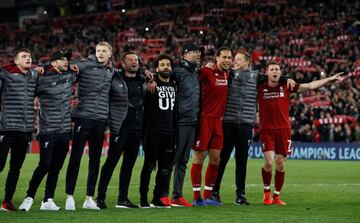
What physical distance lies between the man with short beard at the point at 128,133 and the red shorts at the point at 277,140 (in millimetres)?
2561

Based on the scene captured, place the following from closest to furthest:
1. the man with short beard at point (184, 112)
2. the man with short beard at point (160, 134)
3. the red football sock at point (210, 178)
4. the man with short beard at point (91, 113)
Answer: the man with short beard at point (91, 113) < the man with short beard at point (160, 134) < the man with short beard at point (184, 112) < the red football sock at point (210, 178)

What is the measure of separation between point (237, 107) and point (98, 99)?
2713 millimetres

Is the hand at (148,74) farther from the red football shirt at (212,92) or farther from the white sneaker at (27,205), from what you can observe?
the white sneaker at (27,205)

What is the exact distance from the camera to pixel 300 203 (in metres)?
15.4

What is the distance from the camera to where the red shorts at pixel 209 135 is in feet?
48.3

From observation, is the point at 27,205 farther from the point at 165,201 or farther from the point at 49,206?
the point at 165,201

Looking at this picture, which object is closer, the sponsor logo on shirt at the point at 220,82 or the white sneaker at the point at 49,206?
the white sneaker at the point at 49,206

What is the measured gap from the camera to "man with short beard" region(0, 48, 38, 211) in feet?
43.5

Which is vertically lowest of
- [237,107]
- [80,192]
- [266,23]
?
[80,192]

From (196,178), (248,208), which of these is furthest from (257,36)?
(248,208)

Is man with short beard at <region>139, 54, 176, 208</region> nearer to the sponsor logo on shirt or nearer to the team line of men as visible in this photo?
the team line of men

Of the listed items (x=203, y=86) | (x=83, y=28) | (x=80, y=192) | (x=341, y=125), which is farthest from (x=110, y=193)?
(x=83, y=28)

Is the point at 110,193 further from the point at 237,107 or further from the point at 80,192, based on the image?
the point at 237,107

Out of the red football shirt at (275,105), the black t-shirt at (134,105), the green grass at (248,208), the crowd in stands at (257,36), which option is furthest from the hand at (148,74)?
the crowd in stands at (257,36)
